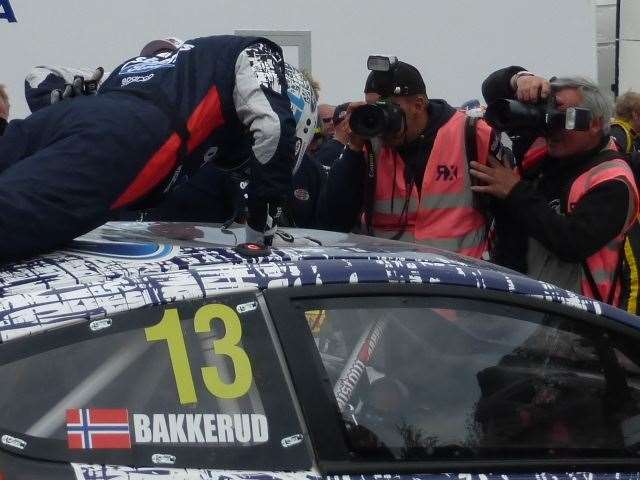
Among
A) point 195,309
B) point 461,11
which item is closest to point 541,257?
point 195,309

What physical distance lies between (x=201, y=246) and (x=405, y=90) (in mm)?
1628

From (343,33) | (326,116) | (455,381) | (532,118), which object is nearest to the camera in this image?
(455,381)

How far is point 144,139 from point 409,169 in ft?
4.84

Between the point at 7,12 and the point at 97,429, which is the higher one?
the point at 7,12

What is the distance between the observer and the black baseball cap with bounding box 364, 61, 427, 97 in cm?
381

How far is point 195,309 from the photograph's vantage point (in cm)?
206

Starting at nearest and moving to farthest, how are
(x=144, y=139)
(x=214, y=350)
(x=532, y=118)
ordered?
(x=214, y=350), (x=144, y=139), (x=532, y=118)

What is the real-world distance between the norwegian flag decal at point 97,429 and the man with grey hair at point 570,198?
1.93 metres

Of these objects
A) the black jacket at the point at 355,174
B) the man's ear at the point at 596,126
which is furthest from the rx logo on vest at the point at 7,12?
the man's ear at the point at 596,126

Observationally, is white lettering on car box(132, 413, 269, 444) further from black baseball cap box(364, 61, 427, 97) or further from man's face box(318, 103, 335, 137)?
man's face box(318, 103, 335, 137)

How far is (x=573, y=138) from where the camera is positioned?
3594 mm

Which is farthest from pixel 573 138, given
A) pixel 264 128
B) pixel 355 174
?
pixel 264 128

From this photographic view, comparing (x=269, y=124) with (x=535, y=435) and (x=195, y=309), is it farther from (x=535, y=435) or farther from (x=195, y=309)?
(x=535, y=435)

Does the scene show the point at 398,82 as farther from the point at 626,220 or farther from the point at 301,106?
the point at 626,220
